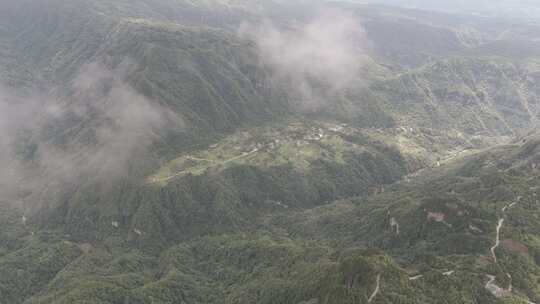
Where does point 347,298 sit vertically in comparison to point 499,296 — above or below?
below

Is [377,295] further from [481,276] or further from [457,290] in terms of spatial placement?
[481,276]

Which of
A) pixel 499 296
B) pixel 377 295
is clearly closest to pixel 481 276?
pixel 499 296

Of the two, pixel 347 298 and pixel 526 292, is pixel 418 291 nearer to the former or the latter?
pixel 347 298

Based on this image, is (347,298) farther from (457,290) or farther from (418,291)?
(457,290)

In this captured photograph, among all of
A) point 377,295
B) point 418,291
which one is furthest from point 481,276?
point 377,295

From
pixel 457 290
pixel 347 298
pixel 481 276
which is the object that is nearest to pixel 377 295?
pixel 347 298

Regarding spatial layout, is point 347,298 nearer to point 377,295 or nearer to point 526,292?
point 377,295
